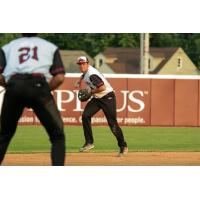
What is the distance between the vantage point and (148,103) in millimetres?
27688

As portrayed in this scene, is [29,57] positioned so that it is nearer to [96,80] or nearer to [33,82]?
[33,82]

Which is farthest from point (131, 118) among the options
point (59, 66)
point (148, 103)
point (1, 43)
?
point (1, 43)

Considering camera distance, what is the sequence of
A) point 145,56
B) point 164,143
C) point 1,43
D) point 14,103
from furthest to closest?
point 1,43 → point 145,56 → point 164,143 → point 14,103

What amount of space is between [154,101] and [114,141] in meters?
8.44

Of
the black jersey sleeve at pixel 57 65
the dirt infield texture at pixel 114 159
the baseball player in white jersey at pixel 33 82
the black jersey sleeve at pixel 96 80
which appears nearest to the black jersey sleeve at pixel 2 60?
the baseball player in white jersey at pixel 33 82

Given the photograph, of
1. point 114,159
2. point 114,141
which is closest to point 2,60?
point 114,159

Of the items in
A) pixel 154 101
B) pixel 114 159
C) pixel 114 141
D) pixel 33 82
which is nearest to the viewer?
pixel 33 82

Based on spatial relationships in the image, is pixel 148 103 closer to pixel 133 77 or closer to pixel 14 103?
pixel 133 77

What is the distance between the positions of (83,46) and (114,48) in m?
3.97

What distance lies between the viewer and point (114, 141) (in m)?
19.5

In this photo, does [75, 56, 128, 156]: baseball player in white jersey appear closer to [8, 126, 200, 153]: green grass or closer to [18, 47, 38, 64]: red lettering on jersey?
[8, 126, 200, 153]: green grass

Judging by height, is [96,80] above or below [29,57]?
below

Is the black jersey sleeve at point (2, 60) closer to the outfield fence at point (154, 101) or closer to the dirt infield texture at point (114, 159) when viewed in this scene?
the dirt infield texture at point (114, 159)

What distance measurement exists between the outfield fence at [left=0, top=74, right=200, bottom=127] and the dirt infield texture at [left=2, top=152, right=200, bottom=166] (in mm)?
11900
